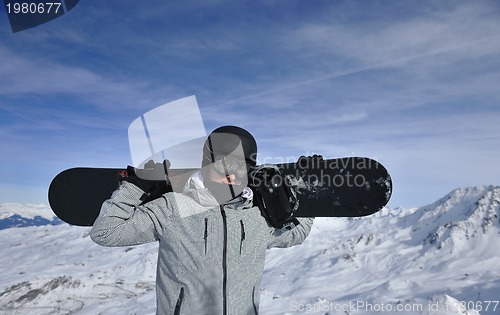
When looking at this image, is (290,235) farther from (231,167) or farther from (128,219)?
(128,219)

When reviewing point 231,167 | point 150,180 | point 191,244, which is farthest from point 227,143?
point 191,244

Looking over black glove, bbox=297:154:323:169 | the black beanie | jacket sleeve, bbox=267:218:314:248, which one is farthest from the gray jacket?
black glove, bbox=297:154:323:169

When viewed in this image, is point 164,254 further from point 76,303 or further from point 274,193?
point 76,303

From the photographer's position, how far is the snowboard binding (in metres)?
4.59

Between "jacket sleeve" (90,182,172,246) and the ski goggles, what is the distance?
0.68 meters

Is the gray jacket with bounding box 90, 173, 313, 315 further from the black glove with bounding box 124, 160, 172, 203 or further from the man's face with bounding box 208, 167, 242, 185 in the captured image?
the man's face with bounding box 208, 167, 242, 185

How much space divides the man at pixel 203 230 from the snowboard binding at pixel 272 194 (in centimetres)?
22

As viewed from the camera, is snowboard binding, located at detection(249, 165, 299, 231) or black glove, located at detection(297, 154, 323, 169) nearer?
snowboard binding, located at detection(249, 165, 299, 231)

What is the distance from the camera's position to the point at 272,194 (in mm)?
4617

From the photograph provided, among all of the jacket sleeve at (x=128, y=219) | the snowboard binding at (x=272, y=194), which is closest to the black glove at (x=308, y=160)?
the snowboard binding at (x=272, y=194)

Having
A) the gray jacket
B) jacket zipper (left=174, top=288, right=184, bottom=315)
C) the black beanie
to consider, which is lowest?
jacket zipper (left=174, top=288, right=184, bottom=315)

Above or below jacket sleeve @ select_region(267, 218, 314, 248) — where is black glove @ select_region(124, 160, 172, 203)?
above

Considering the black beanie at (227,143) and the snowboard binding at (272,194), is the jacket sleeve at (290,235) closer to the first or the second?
the snowboard binding at (272,194)

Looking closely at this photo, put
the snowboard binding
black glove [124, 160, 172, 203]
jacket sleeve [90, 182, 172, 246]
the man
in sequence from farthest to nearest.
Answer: the snowboard binding < black glove [124, 160, 172, 203] < the man < jacket sleeve [90, 182, 172, 246]
